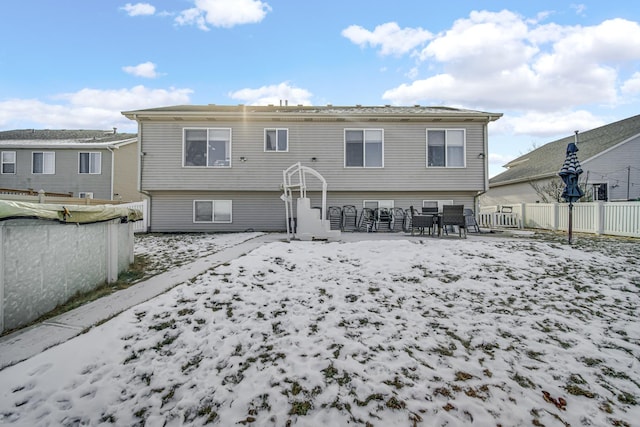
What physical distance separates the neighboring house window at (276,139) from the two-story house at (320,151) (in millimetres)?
38

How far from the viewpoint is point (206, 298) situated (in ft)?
13.0

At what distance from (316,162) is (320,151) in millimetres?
454

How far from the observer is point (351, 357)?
2.83m

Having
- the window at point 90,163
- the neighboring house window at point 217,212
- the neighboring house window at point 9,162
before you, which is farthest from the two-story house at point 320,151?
the neighboring house window at point 9,162

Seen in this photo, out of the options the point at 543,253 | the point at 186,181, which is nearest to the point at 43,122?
the point at 186,181

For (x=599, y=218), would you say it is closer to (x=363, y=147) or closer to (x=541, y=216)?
(x=541, y=216)

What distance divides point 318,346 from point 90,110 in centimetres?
4056

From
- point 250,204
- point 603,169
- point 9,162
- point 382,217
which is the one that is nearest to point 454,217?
point 382,217

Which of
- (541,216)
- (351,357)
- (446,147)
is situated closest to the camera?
(351,357)

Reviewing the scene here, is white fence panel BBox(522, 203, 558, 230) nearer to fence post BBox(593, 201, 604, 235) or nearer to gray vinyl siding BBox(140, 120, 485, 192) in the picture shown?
fence post BBox(593, 201, 604, 235)

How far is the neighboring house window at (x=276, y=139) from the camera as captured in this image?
11.8 meters

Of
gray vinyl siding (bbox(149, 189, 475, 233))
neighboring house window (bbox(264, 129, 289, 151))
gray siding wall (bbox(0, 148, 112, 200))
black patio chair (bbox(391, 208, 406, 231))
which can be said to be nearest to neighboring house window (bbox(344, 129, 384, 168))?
gray vinyl siding (bbox(149, 189, 475, 233))

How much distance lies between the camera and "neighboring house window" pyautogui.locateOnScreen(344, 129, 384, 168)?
468 inches

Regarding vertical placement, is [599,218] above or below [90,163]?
below
